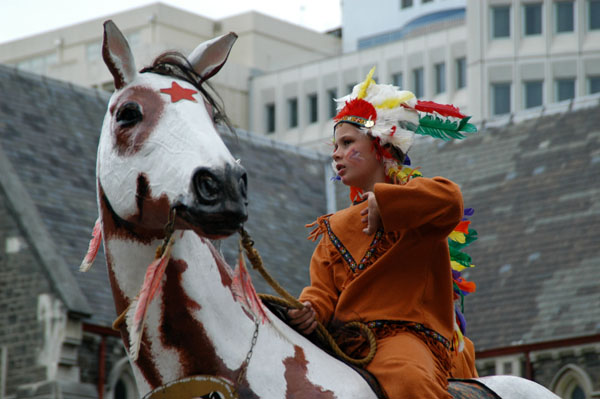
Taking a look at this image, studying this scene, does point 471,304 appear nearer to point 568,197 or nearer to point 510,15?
point 568,197

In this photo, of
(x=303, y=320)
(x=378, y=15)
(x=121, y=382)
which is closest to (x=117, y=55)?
(x=303, y=320)

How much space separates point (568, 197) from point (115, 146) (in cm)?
2249

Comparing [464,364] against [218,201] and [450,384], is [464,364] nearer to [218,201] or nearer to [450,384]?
[450,384]

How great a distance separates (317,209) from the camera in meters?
31.0

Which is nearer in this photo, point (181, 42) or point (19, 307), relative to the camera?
point (19, 307)

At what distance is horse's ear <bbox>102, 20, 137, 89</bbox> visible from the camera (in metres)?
5.86

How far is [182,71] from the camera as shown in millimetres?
6152

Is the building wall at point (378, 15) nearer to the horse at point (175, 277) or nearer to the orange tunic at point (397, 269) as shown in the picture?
the orange tunic at point (397, 269)

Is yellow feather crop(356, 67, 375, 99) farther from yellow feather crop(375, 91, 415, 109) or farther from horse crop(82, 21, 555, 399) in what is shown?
horse crop(82, 21, 555, 399)

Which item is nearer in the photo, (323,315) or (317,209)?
(323,315)

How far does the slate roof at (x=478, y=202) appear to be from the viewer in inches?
968

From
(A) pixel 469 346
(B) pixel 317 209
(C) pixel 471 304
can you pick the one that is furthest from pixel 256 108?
(A) pixel 469 346

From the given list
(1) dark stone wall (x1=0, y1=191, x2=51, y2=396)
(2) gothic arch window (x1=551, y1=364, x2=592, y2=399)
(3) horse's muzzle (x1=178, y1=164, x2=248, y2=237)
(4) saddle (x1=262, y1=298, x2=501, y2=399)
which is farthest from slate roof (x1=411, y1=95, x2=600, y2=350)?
(3) horse's muzzle (x1=178, y1=164, x2=248, y2=237)

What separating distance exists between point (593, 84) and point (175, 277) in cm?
5893
